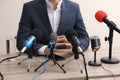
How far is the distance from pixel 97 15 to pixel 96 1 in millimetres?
1564

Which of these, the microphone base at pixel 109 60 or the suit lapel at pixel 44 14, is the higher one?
the suit lapel at pixel 44 14

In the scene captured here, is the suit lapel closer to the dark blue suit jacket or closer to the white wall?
the dark blue suit jacket

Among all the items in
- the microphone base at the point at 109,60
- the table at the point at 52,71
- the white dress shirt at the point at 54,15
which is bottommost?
the table at the point at 52,71

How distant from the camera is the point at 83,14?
288cm

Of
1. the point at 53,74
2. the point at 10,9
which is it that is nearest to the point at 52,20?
the point at 53,74

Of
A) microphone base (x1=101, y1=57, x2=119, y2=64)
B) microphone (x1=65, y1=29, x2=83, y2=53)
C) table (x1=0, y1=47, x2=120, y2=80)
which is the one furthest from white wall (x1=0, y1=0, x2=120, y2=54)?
microphone (x1=65, y1=29, x2=83, y2=53)

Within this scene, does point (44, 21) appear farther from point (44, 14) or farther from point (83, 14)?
point (83, 14)

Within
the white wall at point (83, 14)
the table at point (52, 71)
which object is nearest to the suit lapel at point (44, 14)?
the table at point (52, 71)

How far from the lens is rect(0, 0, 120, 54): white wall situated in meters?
2.69

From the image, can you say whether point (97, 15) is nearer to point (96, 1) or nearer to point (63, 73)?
point (63, 73)

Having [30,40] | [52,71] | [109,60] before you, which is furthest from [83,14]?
[30,40]

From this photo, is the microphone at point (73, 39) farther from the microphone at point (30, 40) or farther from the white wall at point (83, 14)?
the white wall at point (83, 14)

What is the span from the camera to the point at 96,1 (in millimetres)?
2885

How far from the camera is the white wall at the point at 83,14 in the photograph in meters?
2.69
